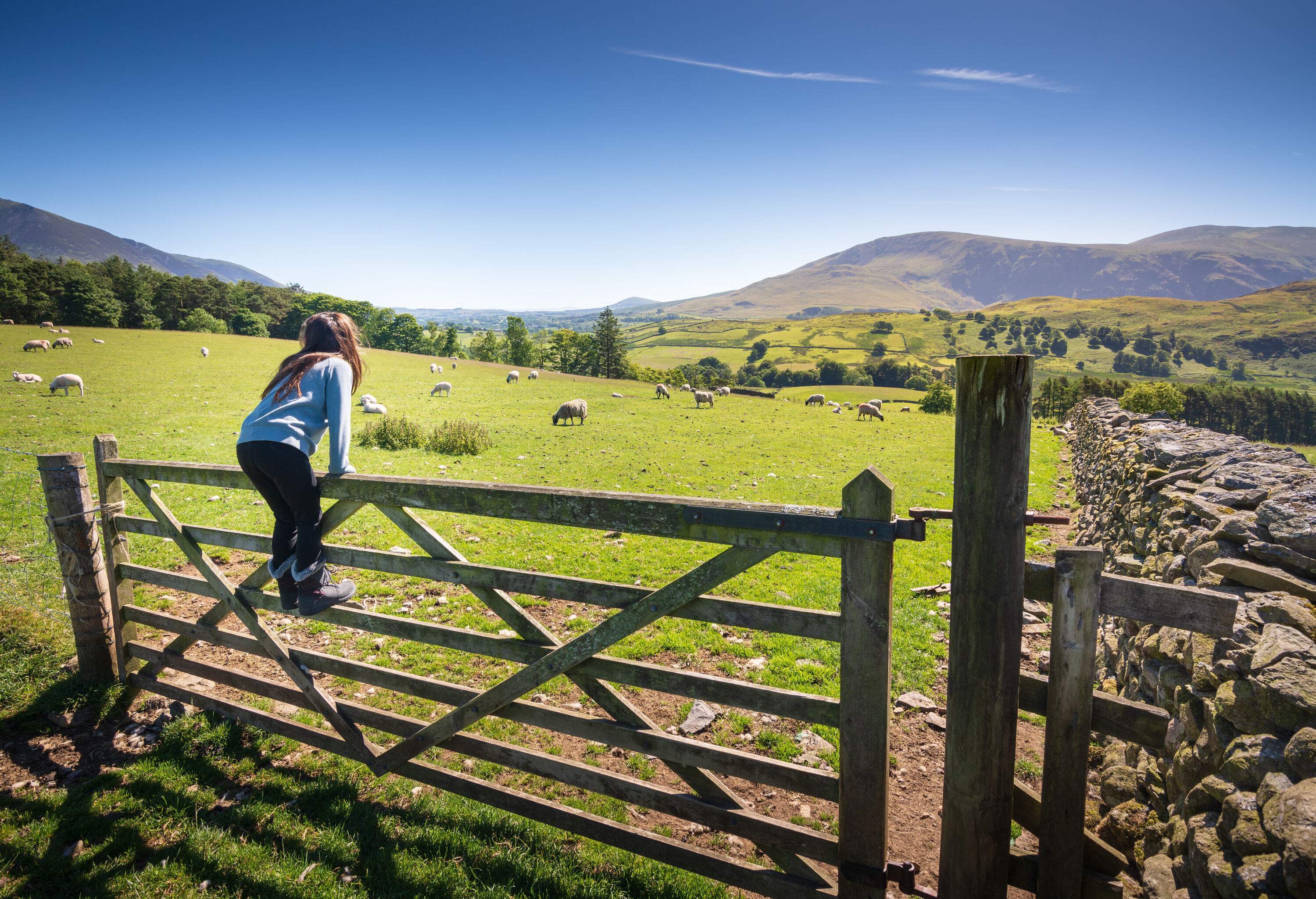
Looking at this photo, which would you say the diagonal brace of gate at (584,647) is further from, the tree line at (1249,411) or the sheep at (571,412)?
the tree line at (1249,411)

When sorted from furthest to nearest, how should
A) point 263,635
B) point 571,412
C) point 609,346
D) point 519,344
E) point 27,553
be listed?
point 519,344 < point 609,346 < point 571,412 < point 27,553 < point 263,635

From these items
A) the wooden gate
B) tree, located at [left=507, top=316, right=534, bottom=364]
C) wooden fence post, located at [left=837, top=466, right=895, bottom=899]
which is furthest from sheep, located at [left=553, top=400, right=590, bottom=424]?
tree, located at [left=507, top=316, right=534, bottom=364]

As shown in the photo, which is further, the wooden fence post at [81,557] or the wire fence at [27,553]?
Result: the wire fence at [27,553]

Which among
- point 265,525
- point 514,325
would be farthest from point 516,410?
point 514,325

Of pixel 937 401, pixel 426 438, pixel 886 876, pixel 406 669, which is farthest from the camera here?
pixel 937 401

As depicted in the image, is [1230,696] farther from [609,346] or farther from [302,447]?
[609,346]

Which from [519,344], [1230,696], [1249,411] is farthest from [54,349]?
[1249,411]

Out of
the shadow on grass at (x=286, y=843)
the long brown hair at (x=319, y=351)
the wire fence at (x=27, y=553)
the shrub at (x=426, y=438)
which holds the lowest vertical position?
the shadow on grass at (x=286, y=843)

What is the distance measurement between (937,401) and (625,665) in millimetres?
55589

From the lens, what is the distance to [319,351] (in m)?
4.59

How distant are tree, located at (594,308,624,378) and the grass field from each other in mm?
73660

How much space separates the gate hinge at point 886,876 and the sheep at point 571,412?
89.9ft

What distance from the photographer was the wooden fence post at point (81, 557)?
582 centimetres

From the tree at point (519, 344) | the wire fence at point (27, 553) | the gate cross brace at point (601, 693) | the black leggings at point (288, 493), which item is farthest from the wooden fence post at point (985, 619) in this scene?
the tree at point (519, 344)
